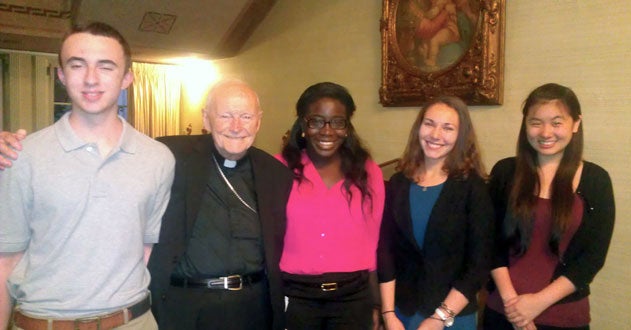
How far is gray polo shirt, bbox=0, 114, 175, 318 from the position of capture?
4.92ft

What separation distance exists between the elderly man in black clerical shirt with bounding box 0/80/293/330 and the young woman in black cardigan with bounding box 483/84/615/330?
97 centimetres

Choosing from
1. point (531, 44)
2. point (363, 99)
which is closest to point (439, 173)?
point (531, 44)

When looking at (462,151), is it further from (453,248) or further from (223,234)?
(223,234)

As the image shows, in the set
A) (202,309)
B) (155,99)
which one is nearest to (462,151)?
(202,309)

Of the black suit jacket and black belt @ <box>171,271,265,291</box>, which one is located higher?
the black suit jacket

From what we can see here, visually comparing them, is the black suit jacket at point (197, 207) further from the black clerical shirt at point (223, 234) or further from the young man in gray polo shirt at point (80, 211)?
the young man in gray polo shirt at point (80, 211)

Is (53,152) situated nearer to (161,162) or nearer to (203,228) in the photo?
(161,162)

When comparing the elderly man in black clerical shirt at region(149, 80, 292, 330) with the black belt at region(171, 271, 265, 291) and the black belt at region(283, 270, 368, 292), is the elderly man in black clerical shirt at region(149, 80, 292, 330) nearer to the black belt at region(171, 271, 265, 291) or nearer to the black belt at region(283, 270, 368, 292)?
the black belt at region(171, 271, 265, 291)

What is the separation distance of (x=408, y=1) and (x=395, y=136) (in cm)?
122

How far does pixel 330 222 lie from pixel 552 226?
2.98ft

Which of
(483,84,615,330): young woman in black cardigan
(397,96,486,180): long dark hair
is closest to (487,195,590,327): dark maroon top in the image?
(483,84,615,330): young woman in black cardigan

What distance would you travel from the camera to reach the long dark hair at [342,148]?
222 cm

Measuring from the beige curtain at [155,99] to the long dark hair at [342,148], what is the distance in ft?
20.5

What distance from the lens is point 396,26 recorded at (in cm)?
454
